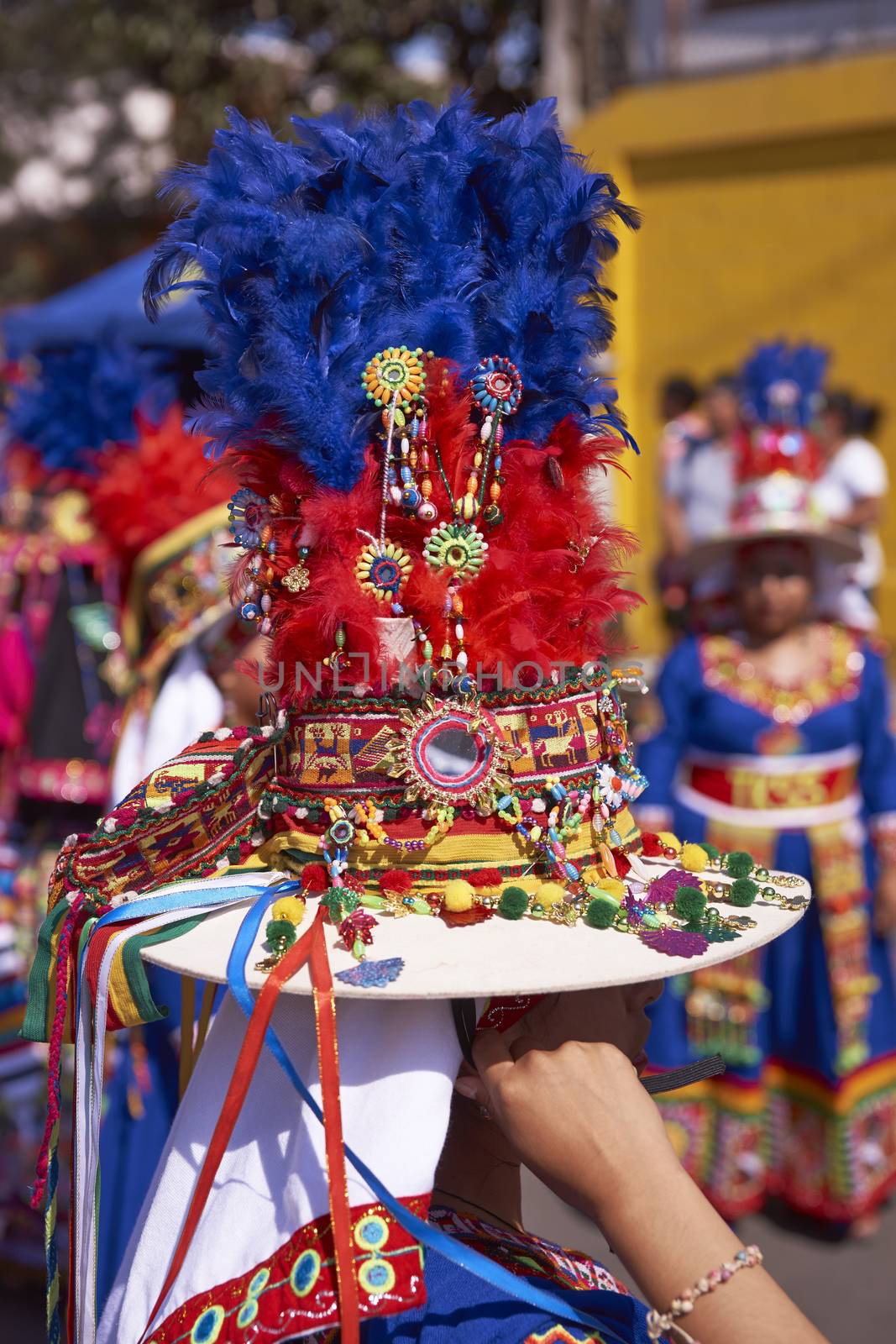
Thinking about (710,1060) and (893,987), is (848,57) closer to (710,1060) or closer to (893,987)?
(893,987)

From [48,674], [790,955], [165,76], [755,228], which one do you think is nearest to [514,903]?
[48,674]

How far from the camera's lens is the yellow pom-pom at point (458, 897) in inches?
60.9

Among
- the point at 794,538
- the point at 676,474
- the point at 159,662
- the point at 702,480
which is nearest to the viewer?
the point at 159,662

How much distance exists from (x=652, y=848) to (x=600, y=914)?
36 centimetres

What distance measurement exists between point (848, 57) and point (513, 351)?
1074cm

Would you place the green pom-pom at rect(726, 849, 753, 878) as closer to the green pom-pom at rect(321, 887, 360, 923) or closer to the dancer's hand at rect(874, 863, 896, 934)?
the green pom-pom at rect(321, 887, 360, 923)

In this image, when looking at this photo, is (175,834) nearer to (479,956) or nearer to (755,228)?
(479,956)

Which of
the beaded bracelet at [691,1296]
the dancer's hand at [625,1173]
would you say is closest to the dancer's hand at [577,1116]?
the dancer's hand at [625,1173]

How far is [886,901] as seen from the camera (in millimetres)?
4398

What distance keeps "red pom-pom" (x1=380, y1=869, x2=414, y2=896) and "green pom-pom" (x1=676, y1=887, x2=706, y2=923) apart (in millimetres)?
345

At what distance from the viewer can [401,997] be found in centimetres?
137

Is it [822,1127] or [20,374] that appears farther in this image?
[20,374]

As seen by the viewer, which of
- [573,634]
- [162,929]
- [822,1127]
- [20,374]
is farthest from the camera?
[20,374]

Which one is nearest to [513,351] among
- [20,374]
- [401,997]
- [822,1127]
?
[401,997]
